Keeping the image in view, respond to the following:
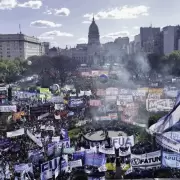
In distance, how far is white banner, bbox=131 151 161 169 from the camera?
16703 millimetres

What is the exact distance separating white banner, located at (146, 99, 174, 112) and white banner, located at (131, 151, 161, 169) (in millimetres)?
11877

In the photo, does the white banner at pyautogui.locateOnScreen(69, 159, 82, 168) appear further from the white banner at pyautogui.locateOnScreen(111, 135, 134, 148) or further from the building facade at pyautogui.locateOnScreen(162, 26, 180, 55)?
the building facade at pyautogui.locateOnScreen(162, 26, 180, 55)

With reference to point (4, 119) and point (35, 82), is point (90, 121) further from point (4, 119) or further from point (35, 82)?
point (35, 82)

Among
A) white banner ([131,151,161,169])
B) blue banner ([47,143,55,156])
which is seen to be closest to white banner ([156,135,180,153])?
white banner ([131,151,161,169])

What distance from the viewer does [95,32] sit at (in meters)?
162

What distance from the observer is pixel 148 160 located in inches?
658

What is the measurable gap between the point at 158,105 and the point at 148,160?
491 inches

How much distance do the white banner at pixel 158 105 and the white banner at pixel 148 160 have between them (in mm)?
11877

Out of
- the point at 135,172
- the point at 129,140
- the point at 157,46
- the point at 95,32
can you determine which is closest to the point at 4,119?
the point at 129,140

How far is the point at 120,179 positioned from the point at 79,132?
34.1ft

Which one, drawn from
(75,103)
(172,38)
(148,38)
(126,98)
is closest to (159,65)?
(172,38)

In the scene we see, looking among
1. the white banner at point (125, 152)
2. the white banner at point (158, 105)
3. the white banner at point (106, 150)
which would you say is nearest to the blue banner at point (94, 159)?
the white banner at point (106, 150)

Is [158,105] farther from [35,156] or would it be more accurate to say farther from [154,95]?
[35,156]

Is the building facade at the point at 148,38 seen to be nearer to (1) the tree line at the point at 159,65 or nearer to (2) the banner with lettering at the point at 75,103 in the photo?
(1) the tree line at the point at 159,65
